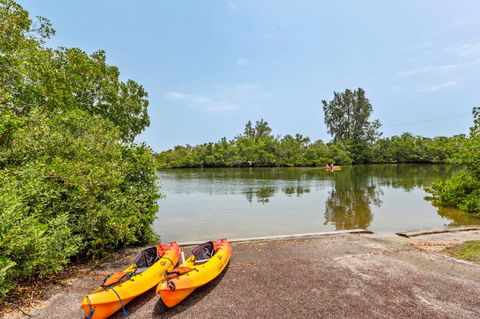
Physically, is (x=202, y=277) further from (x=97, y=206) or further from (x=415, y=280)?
(x=415, y=280)

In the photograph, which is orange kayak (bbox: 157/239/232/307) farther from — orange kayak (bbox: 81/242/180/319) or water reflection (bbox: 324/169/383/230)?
water reflection (bbox: 324/169/383/230)

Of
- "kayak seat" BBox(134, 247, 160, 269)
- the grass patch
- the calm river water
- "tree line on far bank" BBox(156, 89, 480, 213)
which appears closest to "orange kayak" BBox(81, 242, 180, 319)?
"kayak seat" BBox(134, 247, 160, 269)

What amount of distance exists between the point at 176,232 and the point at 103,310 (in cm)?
744

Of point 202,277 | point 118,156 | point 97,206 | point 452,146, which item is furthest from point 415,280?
point 452,146

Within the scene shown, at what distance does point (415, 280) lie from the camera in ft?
16.9

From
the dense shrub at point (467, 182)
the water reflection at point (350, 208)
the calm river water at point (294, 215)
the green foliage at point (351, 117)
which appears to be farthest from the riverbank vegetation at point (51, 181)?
the green foliage at point (351, 117)

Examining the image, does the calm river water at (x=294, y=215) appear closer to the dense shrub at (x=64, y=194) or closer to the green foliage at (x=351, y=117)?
the dense shrub at (x=64, y=194)

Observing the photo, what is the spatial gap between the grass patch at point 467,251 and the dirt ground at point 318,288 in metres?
0.35

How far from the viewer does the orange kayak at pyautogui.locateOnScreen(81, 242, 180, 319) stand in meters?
3.90

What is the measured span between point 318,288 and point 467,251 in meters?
4.71

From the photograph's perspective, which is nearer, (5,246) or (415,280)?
(5,246)

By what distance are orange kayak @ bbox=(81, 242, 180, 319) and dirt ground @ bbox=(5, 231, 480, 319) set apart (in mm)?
289

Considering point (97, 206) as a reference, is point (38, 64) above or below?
above

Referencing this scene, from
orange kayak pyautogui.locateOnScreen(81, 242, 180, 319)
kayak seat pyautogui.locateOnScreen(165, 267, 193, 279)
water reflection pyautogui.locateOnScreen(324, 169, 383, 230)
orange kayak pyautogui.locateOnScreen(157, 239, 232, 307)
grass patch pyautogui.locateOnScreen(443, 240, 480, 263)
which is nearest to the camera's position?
orange kayak pyautogui.locateOnScreen(81, 242, 180, 319)
